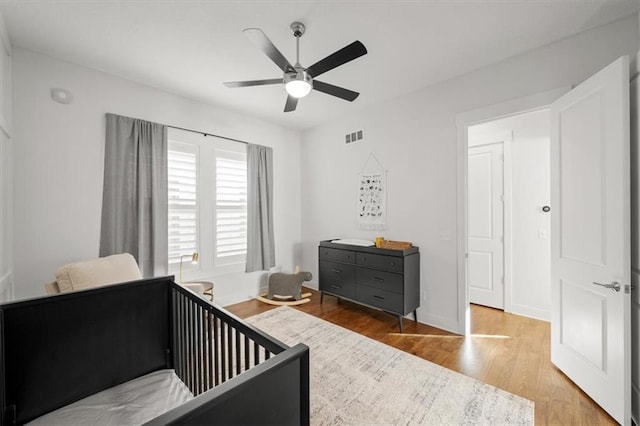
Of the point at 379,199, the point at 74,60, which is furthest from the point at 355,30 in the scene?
the point at 74,60

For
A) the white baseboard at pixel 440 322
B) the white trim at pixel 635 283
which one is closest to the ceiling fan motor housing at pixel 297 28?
the white trim at pixel 635 283

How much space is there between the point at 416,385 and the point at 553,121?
236cm

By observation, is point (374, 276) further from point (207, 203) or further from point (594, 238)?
point (207, 203)

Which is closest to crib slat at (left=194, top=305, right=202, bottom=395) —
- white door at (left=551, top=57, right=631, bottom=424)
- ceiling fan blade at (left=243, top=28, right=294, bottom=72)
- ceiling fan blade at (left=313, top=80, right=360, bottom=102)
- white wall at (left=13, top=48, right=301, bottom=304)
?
ceiling fan blade at (left=243, top=28, right=294, bottom=72)

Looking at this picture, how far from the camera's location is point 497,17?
2.00m

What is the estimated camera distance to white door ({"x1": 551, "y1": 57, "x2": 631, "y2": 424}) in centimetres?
165

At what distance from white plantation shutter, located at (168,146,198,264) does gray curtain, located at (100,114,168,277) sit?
0.48ft

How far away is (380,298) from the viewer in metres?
3.11

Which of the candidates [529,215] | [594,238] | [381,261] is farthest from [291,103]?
[529,215]

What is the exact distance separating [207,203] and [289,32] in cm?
229

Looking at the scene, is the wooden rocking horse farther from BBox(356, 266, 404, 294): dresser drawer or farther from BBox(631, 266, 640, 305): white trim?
BBox(631, 266, 640, 305): white trim

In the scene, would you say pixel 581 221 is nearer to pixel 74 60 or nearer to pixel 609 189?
pixel 609 189

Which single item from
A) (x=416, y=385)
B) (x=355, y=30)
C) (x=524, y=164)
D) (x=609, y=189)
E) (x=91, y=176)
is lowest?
(x=416, y=385)

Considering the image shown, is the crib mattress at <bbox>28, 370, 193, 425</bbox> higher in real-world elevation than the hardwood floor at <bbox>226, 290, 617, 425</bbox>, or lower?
higher
